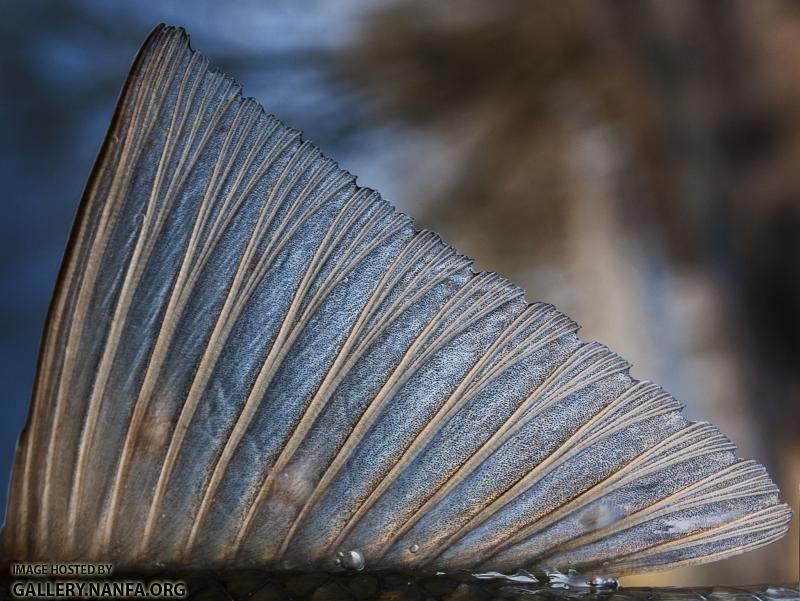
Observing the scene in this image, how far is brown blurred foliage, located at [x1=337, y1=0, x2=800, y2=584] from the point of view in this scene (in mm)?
1082

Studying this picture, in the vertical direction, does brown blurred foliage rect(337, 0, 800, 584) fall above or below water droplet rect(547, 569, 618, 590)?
above

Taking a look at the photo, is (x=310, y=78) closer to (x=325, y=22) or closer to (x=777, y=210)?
(x=325, y=22)

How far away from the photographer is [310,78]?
1.08 metres

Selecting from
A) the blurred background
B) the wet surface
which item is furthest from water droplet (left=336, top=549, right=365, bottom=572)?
the blurred background

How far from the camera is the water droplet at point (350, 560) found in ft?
1.58

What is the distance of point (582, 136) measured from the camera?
117cm

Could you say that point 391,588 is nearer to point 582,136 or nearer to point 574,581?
point 574,581

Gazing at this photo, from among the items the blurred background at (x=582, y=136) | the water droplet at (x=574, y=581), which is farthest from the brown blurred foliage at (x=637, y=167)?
the water droplet at (x=574, y=581)

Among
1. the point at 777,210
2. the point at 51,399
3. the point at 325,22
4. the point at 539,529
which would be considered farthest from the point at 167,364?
the point at 777,210

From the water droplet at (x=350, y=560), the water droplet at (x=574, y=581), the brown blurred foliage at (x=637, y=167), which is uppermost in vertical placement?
the brown blurred foliage at (x=637, y=167)

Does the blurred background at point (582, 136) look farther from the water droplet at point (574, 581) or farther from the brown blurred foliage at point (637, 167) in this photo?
the water droplet at point (574, 581)

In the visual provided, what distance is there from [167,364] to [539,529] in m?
0.26

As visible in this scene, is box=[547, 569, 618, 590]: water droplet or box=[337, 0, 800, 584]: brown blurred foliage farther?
box=[337, 0, 800, 584]: brown blurred foliage

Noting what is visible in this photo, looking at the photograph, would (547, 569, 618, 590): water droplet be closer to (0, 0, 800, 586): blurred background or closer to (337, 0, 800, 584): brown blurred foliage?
(0, 0, 800, 586): blurred background
